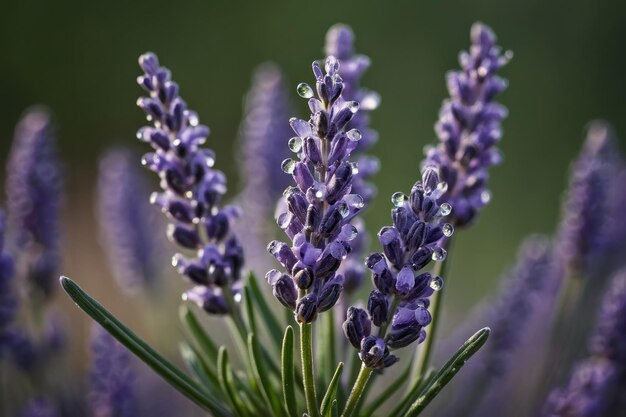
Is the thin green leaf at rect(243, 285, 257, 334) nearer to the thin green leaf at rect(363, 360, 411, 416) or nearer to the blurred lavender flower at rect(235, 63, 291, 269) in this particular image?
the thin green leaf at rect(363, 360, 411, 416)

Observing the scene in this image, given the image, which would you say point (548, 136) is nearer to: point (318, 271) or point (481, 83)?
point (481, 83)

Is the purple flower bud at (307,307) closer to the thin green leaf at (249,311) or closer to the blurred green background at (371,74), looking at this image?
the thin green leaf at (249,311)

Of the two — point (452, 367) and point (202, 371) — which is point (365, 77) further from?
point (452, 367)

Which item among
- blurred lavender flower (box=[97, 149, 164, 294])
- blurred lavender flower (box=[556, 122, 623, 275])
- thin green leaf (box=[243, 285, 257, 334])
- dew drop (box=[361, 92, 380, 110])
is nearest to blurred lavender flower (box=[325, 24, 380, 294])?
dew drop (box=[361, 92, 380, 110])

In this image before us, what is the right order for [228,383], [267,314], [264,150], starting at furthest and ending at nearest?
1. [264,150]
2. [267,314]
3. [228,383]

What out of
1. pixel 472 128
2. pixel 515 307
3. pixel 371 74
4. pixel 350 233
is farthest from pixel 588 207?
pixel 371 74
